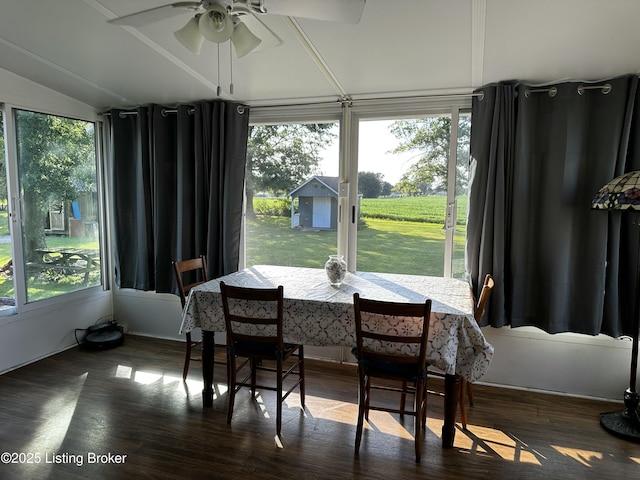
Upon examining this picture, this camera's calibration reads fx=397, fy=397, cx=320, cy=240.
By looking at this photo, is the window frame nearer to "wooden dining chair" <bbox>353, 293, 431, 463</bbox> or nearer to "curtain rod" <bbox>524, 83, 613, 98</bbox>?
"wooden dining chair" <bbox>353, 293, 431, 463</bbox>

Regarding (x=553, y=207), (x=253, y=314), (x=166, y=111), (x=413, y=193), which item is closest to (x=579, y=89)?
(x=553, y=207)

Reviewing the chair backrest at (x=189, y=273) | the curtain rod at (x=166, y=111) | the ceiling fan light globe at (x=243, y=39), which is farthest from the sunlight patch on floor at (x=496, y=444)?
the curtain rod at (x=166, y=111)

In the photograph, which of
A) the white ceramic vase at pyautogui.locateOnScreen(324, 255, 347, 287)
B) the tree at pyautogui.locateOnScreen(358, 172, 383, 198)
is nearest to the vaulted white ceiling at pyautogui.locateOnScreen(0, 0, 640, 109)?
the tree at pyautogui.locateOnScreen(358, 172, 383, 198)

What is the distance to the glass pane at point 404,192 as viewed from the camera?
3.35m

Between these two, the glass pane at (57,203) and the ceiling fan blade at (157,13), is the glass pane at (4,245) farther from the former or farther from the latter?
the ceiling fan blade at (157,13)

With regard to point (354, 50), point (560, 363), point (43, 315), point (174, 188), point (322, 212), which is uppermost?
point (354, 50)

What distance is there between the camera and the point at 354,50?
261 centimetres

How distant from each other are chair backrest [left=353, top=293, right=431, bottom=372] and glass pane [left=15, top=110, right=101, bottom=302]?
10.2ft

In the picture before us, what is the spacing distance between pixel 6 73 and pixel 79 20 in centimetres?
124

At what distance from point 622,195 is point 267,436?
101 inches

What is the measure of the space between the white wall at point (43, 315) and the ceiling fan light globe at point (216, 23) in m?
2.39

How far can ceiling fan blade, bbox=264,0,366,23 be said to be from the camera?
1.61 metres

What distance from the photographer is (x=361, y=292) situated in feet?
8.77

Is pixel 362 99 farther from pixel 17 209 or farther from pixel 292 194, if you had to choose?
pixel 17 209
